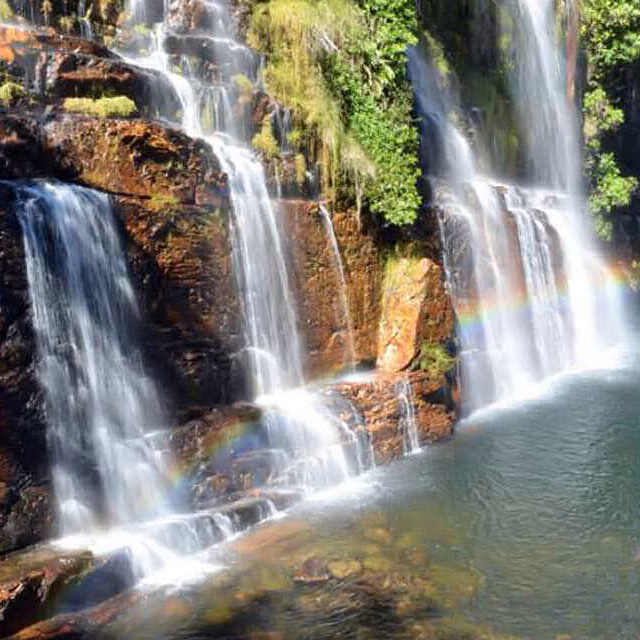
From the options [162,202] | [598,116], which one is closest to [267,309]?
[162,202]

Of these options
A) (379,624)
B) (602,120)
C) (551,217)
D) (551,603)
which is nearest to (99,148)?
(379,624)

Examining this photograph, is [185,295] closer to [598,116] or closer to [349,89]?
[349,89]

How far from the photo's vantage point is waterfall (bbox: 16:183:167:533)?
9.33 meters

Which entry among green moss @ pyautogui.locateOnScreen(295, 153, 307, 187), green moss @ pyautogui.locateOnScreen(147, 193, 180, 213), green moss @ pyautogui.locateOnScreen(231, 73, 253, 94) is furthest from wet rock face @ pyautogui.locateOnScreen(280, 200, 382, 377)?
green moss @ pyautogui.locateOnScreen(231, 73, 253, 94)

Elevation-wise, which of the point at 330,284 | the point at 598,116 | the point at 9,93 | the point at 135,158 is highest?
the point at 598,116

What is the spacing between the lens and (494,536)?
10031 mm

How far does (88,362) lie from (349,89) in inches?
322

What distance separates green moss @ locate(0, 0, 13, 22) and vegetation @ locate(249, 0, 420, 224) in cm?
450

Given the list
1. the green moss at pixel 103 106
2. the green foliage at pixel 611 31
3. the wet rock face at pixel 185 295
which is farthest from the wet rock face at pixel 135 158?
the green foliage at pixel 611 31

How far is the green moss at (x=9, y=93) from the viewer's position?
35.0ft

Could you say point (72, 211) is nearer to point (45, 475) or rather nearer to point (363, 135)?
point (45, 475)

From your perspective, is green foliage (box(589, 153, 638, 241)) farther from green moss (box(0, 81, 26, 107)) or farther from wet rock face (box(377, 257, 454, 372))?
green moss (box(0, 81, 26, 107))

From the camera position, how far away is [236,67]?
1432cm

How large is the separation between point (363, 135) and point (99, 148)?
594cm
